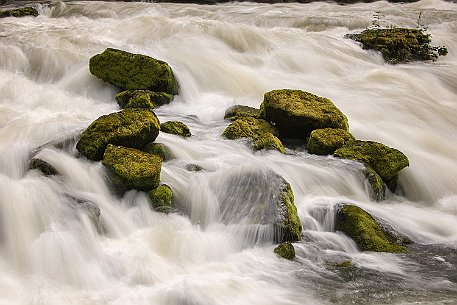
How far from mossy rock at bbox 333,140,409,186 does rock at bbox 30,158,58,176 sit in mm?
3333

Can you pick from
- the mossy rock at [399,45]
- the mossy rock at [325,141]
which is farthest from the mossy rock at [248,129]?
the mossy rock at [399,45]

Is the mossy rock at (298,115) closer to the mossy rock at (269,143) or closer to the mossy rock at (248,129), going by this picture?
the mossy rock at (248,129)

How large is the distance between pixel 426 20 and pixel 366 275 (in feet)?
38.5

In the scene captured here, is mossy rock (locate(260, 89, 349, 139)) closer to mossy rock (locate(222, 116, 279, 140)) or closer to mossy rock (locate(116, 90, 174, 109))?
mossy rock (locate(222, 116, 279, 140))

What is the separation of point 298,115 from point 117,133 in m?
2.47

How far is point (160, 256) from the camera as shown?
4457 mm

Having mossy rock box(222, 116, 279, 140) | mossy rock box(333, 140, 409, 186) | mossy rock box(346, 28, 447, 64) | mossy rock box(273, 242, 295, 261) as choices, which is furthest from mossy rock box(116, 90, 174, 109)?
mossy rock box(346, 28, 447, 64)

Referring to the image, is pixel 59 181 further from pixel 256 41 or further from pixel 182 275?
pixel 256 41

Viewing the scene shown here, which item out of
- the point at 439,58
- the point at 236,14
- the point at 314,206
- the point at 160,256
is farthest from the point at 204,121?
the point at 236,14

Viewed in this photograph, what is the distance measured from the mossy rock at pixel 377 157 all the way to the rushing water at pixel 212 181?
23 cm

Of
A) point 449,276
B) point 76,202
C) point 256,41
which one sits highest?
point 256,41

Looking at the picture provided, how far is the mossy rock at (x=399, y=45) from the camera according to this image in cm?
1123

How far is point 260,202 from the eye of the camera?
5.02 m

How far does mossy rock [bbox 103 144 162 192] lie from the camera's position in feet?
16.9
